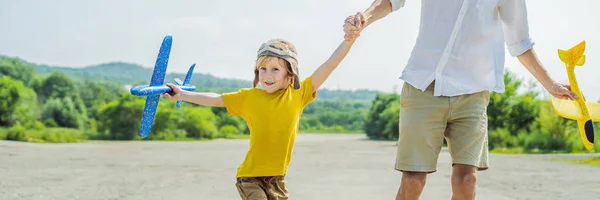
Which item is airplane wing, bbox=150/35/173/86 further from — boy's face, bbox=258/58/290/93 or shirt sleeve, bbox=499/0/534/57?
shirt sleeve, bbox=499/0/534/57

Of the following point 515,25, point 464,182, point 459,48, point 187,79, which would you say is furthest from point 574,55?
point 187,79

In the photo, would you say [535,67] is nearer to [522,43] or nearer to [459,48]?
[522,43]

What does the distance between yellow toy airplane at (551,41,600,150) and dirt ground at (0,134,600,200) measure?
338cm

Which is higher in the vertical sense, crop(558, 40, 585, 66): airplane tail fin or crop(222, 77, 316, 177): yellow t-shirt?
crop(558, 40, 585, 66): airplane tail fin

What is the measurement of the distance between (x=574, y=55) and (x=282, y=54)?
1.44m

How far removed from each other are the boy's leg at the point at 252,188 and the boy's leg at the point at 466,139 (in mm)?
878

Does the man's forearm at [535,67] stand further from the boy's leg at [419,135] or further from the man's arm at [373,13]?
the man's arm at [373,13]

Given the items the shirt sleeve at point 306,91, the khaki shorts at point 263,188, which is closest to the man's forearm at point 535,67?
the shirt sleeve at point 306,91

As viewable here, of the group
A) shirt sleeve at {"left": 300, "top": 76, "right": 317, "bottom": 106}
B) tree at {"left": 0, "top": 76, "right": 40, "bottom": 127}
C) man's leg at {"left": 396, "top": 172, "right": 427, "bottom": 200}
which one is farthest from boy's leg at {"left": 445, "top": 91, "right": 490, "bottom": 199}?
tree at {"left": 0, "top": 76, "right": 40, "bottom": 127}

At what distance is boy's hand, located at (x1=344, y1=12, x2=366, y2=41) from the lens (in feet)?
10.5

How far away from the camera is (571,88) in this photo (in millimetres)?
3461

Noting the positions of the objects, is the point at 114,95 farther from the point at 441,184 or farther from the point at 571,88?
the point at 571,88

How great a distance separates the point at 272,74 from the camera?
3.39 m

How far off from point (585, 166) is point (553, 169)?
0.93 meters
